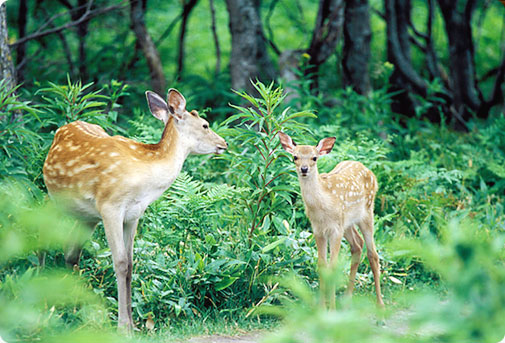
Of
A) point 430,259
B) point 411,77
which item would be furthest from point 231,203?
point 411,77

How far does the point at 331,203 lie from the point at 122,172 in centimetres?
170

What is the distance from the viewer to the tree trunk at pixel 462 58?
11.8 meters

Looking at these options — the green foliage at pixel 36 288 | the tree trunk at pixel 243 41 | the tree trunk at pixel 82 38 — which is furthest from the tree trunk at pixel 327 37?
the green foliage at pixel 36 288

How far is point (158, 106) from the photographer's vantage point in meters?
5.16

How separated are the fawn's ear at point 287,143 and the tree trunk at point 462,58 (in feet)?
24.1

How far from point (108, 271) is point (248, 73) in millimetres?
5049

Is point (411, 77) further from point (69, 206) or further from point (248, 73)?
point (69, 206)

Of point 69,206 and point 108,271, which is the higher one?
point 69,206

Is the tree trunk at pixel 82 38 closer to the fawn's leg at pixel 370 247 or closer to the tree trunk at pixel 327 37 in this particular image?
the tree trunk at pixel 327 37

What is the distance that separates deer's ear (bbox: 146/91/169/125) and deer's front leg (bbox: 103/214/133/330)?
1.00m

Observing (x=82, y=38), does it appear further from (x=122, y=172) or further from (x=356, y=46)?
(x=122, y=172)

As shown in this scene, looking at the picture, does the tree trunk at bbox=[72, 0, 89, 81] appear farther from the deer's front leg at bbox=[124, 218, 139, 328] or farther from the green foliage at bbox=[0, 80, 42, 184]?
the deer's front leg at bbox=[124, 218, 139, 328]

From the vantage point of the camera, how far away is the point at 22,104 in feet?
17.6

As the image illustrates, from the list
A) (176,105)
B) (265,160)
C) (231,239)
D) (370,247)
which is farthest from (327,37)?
(176,105)
